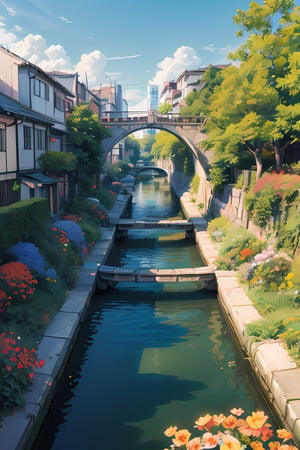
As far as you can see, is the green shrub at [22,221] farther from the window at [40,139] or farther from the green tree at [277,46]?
the green tree at [277,46]

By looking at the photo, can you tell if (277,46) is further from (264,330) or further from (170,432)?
(170,432)

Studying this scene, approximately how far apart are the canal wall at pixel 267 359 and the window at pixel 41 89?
1838 centimetres

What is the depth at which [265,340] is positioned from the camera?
13484mm

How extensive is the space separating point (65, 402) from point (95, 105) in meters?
74.2

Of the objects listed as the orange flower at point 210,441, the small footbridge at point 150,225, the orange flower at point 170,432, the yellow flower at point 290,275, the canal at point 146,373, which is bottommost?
the canal at point 146,373

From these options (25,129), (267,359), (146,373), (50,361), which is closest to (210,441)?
(267,359)

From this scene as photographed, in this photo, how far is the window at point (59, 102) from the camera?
33.2 m

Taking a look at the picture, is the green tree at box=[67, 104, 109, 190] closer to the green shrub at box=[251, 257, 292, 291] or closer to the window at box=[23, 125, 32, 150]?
the window at box=[23, 125, 32, 150]

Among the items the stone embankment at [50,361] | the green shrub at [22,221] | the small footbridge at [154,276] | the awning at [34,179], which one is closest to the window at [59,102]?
the awning at [34,179]

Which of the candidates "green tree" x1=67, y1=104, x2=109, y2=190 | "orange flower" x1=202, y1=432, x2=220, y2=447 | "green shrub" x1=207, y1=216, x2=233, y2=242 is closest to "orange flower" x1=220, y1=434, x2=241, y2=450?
"orange flower" x1=202, y1=432, x2=220, y2=447

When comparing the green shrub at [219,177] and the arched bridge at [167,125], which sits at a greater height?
the arched bridge at [167,125]

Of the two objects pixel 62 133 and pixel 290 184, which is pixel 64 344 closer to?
→ pixel 290 184

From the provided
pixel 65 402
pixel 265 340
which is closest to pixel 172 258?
pixel 265 340

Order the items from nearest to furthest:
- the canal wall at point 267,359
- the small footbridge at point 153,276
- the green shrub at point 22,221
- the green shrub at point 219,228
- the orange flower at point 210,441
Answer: the orange flower at point 210,441 < the canal wall at point 267,359 < the green shrub at point 22,221 < the small footbridge at point 153,276 < the green shrub at point 219,228
